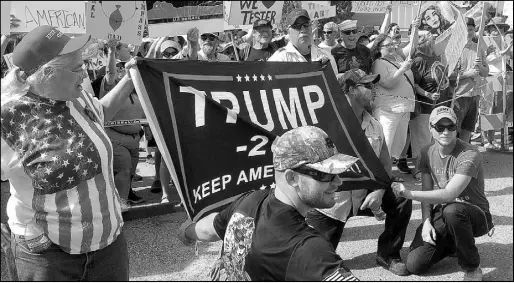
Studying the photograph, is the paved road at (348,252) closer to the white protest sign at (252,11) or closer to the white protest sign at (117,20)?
the white protest sign at (117,20)

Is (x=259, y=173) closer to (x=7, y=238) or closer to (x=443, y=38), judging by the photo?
(x=7, y=238)

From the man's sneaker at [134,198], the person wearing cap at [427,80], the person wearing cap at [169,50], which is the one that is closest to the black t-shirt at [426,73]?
the person wearing cap at [427,80]

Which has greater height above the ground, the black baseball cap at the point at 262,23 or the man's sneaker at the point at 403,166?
the black baseball cap at the point at 262,23

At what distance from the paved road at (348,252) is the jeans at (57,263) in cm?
151

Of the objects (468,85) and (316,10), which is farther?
(316,10)

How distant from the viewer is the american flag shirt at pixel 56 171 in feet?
8.10

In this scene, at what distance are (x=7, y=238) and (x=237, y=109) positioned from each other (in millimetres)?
1439

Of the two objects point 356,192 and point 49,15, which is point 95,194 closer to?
point 356,192

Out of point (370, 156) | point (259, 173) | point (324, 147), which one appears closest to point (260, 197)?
point (324, 147)

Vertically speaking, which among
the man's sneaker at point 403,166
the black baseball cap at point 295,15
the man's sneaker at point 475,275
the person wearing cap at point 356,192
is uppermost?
the black baseball cap at point 295,15

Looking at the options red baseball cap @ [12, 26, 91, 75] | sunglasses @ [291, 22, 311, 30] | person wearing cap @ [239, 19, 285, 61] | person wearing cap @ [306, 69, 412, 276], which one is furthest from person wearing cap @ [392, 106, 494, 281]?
person wearing cap @ [239, 19, 285, 61]

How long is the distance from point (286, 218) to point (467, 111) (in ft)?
20.8

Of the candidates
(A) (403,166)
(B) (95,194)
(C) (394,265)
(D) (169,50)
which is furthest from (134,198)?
(B) (95,194)

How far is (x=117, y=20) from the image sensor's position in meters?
4.90
